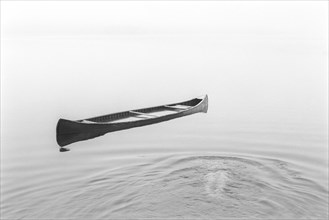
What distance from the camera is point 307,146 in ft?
65.2

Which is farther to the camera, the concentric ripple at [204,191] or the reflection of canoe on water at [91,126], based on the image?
the reflection of canoe on water at [91,126]

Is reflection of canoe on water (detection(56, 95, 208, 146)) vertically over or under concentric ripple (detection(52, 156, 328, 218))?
over

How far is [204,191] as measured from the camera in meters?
13.6

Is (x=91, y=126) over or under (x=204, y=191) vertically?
over

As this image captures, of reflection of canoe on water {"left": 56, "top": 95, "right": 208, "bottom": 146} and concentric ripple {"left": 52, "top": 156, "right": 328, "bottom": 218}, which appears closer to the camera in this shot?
concentric ripple {"left": 52, "top": 156, "right": 328, "bottom": 218}

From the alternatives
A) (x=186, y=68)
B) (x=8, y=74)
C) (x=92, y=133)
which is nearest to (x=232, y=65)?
(x=186, y=68)

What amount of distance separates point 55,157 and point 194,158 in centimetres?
654

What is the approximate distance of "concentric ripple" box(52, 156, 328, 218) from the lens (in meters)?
12.2

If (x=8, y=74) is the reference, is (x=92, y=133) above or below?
below

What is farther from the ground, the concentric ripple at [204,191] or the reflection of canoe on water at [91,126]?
the reflection of canoe on water at [91,126]

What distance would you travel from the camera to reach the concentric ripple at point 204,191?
12242 mm

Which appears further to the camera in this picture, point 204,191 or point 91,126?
point 91,126

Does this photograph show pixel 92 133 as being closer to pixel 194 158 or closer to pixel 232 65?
pixel 194 158

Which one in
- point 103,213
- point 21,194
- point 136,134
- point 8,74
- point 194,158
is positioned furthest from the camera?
point 8,74
